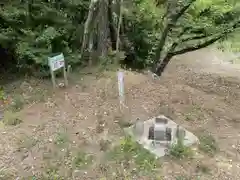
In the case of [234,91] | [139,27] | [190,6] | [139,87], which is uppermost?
[190,6]

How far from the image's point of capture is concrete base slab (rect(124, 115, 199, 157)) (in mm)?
5816

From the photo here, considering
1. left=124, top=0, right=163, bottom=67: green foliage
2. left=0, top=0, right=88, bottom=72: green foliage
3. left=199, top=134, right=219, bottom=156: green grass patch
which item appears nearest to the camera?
left=199, top=134, right=219, bottom=156: green grass patch

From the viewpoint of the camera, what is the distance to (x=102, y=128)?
6.31 meters

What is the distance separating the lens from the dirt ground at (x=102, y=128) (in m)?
5.45

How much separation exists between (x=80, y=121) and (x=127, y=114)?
0.83 meters

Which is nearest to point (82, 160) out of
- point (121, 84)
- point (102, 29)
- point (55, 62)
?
point (121, 84)

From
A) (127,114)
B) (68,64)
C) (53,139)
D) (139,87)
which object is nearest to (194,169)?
(127,114)

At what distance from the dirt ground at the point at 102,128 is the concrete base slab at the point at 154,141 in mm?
165

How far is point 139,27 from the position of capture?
10688mm

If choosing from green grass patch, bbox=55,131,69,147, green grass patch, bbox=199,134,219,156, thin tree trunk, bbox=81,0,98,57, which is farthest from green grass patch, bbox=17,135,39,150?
thin tree trunk, bbox=81,0,98,57

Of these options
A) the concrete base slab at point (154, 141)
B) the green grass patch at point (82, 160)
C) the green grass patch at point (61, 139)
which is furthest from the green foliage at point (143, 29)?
the green grass patch at point (82, 160)

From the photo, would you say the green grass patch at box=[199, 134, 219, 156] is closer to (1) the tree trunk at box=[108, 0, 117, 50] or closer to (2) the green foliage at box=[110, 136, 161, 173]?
(2) the green foliage at box=[110, 136, 161, 173]

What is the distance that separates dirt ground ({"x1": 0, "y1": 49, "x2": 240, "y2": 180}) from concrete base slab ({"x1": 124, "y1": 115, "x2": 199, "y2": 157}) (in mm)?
165

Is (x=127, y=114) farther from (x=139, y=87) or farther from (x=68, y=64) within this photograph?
(x=68, y=64)
